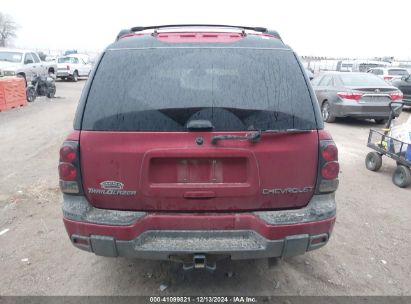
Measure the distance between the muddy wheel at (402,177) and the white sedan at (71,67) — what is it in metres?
23.9

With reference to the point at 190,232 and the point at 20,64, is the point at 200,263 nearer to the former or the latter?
the point at 190,232

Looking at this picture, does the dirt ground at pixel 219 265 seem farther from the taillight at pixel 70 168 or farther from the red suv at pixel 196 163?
the taillight at pixel 70 168

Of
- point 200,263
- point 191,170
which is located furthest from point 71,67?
point 200,263

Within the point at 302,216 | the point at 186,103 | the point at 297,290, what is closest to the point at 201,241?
the point at 302,216

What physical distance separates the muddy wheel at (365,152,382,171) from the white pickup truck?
14.8 meters

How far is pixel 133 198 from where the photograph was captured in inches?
94.2

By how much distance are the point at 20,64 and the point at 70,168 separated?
16.4 m

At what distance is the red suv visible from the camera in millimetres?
2332

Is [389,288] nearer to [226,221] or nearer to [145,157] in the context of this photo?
[226,221]

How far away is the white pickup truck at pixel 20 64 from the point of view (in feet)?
51.0

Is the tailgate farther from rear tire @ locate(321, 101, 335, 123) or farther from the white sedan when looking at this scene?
the white sedan

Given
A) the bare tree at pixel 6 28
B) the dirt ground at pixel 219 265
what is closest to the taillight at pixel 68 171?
the dirt ground at pixel 219 265

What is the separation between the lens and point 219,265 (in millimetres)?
3316

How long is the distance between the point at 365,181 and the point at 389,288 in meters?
3.05
